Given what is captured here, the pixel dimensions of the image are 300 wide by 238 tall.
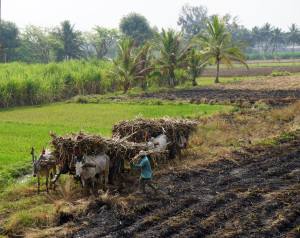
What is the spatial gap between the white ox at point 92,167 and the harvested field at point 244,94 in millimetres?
14726

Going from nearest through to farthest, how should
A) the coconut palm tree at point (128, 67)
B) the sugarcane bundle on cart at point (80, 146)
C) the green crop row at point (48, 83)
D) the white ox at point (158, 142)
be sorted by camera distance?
the sugarcane bundle on cart at point (80, 146)
the white ox at point (158, 142)
the green crop row at point (48, 83)
the coconut palm tree at point (128, 67)

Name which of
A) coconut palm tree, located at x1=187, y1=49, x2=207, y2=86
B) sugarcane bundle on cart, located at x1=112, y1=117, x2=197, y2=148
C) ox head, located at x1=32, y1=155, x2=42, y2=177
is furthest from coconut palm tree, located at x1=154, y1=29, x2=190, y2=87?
ox head, located at x1=32, y1=155, x2=42, y2=177

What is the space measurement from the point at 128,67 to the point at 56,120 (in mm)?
13590

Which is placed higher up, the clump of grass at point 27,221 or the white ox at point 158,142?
the white ox at point 158,142

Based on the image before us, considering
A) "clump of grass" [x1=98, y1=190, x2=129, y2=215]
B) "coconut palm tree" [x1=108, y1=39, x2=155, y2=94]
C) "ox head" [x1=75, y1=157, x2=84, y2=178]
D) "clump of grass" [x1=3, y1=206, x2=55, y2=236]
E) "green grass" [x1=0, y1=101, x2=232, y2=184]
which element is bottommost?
"clump of grass" [x1=3, y1=206, x2=55, y2=236]

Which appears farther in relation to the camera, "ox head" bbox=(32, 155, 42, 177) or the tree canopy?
the tree canopy

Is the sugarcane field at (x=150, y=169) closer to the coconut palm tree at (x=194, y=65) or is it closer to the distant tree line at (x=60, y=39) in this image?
the coconut palm tree at (x=194, y=65)

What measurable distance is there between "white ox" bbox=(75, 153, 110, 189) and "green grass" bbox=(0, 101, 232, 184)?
304cm

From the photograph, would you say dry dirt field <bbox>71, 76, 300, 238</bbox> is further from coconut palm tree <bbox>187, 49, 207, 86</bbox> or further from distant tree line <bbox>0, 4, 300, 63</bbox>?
distant tree line <bbox>0, 4, 300, 63</bbox>

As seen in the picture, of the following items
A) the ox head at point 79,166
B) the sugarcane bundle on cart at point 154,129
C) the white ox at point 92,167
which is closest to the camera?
the ox head at point 79,166

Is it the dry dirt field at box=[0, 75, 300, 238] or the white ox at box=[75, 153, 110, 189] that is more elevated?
the white ox at box=[75, 153, 110, 189]

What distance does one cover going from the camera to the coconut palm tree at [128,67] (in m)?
29.9

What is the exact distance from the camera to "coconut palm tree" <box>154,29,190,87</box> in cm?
3141

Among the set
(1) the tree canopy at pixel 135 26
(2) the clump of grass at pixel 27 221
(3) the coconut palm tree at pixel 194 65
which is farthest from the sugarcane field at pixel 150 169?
(1) the tree canopy at pixel 135 26
